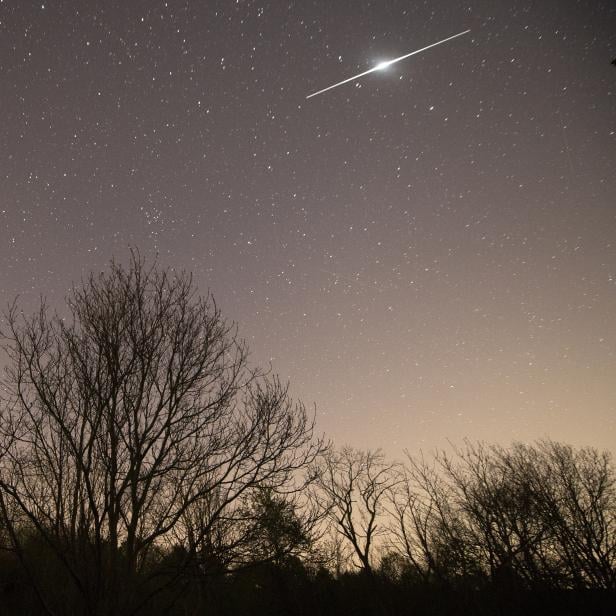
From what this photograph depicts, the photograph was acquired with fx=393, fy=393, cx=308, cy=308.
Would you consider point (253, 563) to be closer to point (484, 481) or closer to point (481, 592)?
point (484, 481)

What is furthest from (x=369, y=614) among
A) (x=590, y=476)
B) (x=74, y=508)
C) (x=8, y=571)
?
(x=74, y=508)

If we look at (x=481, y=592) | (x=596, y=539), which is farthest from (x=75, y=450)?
(x=596, y=539)

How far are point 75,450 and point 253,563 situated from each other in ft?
8.43

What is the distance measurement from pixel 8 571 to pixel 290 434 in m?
19.1

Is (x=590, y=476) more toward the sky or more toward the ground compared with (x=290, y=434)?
more toward the ground

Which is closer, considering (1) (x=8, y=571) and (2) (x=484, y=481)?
(1) (x=8, y=571)

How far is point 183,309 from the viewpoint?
5703 mm

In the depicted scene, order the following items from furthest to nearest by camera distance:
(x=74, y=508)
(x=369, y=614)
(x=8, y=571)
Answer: (x=369, y=614), (x=8, y=571), (x=74, y=508)

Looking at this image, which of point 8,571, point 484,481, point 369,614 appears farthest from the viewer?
point 369,614

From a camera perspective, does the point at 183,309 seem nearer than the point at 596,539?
Yes

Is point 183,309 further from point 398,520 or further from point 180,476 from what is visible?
point 398,520

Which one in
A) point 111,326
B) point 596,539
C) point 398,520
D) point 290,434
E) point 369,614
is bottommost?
point 369,614

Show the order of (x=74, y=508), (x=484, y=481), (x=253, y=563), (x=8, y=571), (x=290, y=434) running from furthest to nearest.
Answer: (x=484, y=481), (x=8, y=571), (x=290, y=434), (x=253, y=563), (x=74, y=508)

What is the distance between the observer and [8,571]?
1658 centimetres
